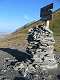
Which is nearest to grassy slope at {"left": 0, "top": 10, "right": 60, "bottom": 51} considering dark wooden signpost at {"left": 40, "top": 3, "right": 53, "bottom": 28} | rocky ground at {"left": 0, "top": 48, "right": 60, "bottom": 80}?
rocky ground at {"left": 0, "top": 48, "right": 60, "bottom": 80}

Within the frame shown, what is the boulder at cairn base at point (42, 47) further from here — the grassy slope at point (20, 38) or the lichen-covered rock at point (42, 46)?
the grassy slope at point (20, 38)

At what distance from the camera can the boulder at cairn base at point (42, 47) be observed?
79188 mm

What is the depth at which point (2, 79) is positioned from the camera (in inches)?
A: 2434

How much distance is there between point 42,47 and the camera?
7975 centimetres

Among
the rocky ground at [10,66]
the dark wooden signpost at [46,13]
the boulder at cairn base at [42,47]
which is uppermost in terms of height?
the dark wooden signpost at [46,13]

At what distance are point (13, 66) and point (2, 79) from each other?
45.5 ft

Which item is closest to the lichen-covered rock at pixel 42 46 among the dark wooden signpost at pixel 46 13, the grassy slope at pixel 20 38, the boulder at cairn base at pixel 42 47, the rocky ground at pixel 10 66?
the boulder at cairn base at pixel 42 47

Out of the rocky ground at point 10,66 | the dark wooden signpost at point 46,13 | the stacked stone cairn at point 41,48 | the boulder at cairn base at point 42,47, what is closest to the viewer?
the rocky ground at point 10,66

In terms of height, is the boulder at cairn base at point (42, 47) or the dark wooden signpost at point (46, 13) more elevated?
the dark wooden signpost at point (46, 13)

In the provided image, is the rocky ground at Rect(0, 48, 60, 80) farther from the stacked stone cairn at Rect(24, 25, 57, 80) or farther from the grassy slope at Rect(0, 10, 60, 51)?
the grassy slope at Rect(0, 10, 60, 51)

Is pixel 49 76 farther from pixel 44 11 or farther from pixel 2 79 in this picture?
pixel 44 11

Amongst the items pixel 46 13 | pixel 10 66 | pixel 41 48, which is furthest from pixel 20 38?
pixel 10 66

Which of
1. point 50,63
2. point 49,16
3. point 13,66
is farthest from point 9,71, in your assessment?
point 49,16

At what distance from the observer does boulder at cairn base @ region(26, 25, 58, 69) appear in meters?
79.2
